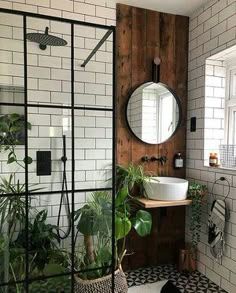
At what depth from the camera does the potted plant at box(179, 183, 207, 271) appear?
234 cm

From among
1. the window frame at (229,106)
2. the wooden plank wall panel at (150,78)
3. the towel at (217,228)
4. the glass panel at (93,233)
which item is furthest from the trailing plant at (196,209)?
the glass panel at (93,233)

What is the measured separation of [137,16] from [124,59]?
459 mm

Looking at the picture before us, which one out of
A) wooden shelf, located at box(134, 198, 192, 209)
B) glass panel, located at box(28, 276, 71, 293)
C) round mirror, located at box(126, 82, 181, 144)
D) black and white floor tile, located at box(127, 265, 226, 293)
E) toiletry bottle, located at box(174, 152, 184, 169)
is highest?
round mirror, located at box(126, 82, 181, 144)

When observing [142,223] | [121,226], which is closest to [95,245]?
[121,226]

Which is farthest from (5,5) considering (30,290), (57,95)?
(30,290)

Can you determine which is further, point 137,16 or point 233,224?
point 137,16

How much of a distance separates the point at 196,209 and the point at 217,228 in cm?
25

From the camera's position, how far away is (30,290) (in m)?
1.62

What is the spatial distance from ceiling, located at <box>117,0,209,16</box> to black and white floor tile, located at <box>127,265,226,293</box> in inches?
102

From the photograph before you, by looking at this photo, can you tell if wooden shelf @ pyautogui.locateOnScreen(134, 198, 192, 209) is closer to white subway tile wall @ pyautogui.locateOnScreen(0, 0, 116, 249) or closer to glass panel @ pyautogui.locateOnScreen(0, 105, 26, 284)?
white subway tile wall @ pyautogui.locateOnScreen(0, 0, 116, 249)

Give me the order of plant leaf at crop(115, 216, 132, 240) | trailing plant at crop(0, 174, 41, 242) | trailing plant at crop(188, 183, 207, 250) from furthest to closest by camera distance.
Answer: trailing plant at crop(188, 183, 207, 250) < plant leaf at crop(115, 216, 132, 240) < trailing plant at crop(0, 174, 41, 242)

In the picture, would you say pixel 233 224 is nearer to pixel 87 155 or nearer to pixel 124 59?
pixel 87 155

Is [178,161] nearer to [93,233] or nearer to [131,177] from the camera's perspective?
[131,177]

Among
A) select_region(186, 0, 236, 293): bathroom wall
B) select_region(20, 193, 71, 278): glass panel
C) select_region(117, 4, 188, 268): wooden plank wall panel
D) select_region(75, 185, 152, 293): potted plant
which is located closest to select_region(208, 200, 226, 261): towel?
select_region(186, 0, 236, 293): bathroom wall
